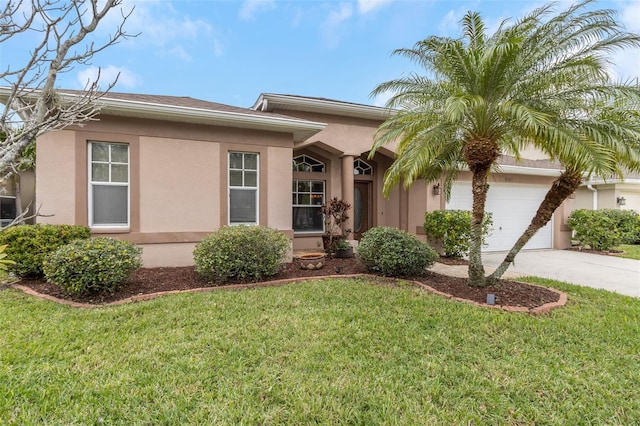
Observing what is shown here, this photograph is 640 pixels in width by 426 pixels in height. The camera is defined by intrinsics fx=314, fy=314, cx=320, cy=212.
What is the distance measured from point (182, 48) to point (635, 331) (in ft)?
47.4

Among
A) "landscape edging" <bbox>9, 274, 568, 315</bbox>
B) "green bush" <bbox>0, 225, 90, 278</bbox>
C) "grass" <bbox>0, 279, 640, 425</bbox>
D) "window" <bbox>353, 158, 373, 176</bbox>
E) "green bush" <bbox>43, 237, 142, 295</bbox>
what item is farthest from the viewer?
"window" <bbox>353, 158, 373, 176</bbox>

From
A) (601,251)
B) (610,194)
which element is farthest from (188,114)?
(610,194)

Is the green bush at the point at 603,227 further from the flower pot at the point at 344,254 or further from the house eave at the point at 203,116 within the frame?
the house eave at the point at 203,116

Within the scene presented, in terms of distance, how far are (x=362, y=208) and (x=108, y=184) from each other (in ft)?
29.5

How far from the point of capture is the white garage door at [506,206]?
1187cm

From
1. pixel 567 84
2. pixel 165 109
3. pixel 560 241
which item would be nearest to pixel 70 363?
pixel 165 109

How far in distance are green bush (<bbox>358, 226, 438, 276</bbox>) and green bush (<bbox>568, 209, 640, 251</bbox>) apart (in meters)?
9.41

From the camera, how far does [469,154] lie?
5.88 metres

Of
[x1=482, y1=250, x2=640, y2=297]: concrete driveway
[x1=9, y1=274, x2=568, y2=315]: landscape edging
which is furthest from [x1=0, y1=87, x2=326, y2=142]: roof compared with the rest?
[x1=482, y1=250, x2=640, y2=297]: concrete driveway

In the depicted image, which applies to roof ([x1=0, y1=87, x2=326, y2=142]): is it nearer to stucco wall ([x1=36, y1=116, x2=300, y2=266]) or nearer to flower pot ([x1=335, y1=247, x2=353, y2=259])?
stucco wall ([x1=36, y1=116, x2=300, y2=266])

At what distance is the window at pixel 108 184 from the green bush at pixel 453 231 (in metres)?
9.09

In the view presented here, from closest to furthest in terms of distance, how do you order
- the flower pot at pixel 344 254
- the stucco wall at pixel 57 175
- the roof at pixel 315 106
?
the stucco wall at pixel 57 175 → the roof at pixel 315 106 → the flower pot at pixel 344 254

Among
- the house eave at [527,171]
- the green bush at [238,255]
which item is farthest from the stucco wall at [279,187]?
the house eave at [527,171]

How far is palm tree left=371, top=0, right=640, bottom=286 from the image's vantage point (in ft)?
16.7
